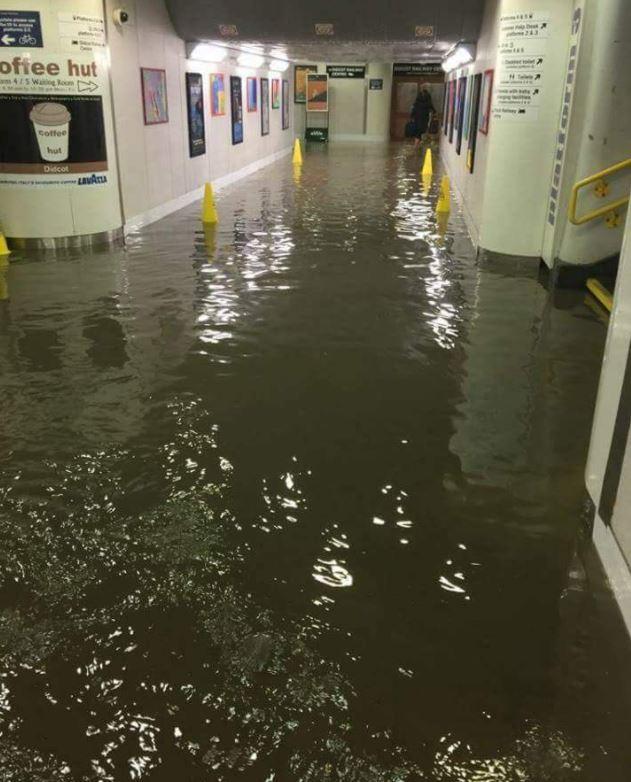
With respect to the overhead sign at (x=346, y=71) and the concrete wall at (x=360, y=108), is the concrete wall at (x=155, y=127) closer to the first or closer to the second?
the overhead sign at (x=346, y=71)

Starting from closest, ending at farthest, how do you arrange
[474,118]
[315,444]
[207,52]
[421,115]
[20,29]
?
[315,444], [20,29], [474,118], [207,52], [421,115]

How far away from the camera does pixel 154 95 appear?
11086 mm

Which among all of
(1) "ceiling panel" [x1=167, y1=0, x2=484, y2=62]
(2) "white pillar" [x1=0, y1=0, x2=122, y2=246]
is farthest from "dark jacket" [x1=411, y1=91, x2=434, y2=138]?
(2) "white pillar" [x1=0, y1=0, x2=122, y2=246]

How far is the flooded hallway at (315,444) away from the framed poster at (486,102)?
0.29 metres

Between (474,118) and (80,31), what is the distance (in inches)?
240

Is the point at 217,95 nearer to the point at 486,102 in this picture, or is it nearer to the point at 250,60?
the point at 250,60

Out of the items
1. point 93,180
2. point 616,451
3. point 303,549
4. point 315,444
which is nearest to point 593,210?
point 315,444

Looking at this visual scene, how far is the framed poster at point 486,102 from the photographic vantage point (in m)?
9.33

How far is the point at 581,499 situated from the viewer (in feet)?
12.2

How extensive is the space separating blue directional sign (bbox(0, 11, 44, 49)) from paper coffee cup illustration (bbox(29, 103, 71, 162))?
2.22 ft

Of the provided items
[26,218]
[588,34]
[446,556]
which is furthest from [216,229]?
[446,556]

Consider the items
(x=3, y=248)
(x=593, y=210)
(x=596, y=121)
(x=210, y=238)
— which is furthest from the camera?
(x=210, y=238)

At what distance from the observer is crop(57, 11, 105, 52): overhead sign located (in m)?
8.48

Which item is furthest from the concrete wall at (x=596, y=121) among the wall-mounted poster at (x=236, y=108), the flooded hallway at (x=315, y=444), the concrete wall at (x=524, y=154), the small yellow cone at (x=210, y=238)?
the wall-mounted poster at (x=236, y=108)
